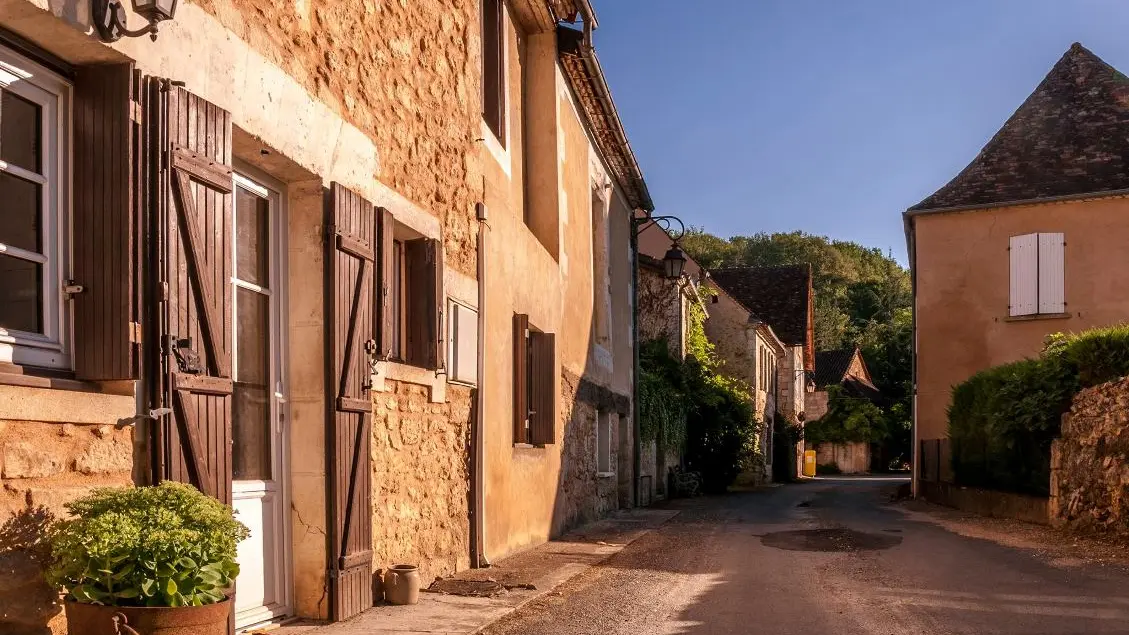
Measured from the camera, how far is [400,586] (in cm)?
666

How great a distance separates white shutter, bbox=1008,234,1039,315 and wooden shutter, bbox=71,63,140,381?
1931cm

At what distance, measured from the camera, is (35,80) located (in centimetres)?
394

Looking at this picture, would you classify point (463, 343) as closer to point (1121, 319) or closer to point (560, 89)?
point (560, 89)

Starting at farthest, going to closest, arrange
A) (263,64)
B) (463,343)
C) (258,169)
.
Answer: (463,343), (258,169), (263,64)

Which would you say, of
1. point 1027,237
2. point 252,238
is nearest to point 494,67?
point 252,238

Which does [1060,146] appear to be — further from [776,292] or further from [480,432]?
[776,292]

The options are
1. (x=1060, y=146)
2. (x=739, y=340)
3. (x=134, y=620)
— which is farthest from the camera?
(x=739, y=340)

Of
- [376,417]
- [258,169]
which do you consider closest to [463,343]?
[376,417]

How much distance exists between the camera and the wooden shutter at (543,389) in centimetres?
1119

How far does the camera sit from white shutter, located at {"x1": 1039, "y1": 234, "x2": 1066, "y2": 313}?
65.6 ft

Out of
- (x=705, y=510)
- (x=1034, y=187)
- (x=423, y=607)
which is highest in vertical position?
(x=1034, y=187)

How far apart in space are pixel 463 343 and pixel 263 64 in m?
3.50

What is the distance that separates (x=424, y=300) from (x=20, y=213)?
3.93 m

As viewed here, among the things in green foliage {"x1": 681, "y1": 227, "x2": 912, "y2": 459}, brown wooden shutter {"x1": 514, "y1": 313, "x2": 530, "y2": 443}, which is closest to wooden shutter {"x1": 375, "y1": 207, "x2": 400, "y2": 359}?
brown wooden shutter {"x1": 514, "y1": 313, "x2": 530, "y2": 443}
